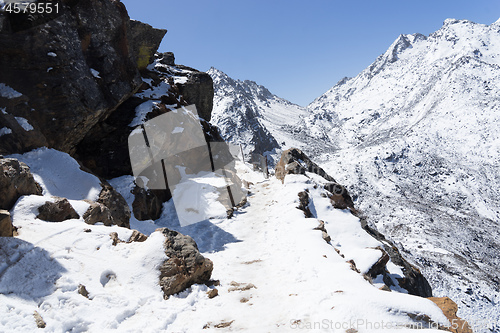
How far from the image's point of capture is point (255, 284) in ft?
34.1

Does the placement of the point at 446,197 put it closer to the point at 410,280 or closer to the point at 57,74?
the point at 410,280

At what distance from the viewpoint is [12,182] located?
8.85 meters

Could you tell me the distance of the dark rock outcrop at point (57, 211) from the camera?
910 centimetres

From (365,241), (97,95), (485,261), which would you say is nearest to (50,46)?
(97,95)

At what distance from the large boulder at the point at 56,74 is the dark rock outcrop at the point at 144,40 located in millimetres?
8565

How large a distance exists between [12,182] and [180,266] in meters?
6.06

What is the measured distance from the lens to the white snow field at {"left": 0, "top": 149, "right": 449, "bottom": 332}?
6.34 m

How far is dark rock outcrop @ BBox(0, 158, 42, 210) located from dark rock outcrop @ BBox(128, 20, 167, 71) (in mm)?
21404

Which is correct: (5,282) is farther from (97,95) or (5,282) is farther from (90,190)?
(97,95)

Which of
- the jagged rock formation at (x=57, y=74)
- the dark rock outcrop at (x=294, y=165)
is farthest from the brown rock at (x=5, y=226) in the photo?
the dark rock outcrop at (x=294, y=165)

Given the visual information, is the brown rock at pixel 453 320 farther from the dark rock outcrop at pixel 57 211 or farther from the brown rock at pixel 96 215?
the dark rock outcrop at pixel 57 211

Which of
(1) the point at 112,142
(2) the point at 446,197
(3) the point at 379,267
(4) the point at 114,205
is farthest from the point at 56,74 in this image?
(2) the point at 446,197

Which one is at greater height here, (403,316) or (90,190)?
(90,190)

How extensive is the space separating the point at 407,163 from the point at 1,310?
19605 centimetres
